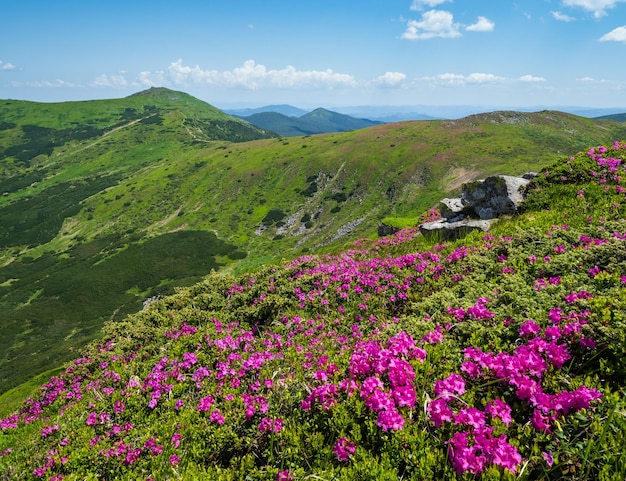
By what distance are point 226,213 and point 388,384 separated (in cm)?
13838

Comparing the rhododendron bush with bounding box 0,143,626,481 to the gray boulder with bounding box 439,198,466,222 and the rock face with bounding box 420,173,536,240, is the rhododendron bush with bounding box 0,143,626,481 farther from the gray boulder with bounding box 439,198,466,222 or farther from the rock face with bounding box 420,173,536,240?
the gray boulder with bounding box 439,198,466,222

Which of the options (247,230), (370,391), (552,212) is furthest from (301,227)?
(370,391)

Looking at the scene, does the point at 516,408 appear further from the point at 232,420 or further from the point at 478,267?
the point at 478,267

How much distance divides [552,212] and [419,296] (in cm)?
786

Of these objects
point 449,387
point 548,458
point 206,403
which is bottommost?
point 206,403

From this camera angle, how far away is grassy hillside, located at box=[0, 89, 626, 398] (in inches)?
3752

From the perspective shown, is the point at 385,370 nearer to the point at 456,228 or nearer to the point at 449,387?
the point at 449,387

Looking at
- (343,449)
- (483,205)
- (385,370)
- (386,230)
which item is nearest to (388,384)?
(385,370)

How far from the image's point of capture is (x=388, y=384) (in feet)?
18.0

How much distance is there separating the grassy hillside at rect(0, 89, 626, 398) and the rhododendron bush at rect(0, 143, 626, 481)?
6317 cm

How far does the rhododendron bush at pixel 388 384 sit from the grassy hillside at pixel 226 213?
6317 centimetres

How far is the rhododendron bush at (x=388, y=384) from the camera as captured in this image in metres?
4.37

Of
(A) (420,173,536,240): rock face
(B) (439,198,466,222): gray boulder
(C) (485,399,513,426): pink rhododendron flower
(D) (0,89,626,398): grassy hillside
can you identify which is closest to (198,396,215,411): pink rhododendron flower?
(C) (485,399,513,426): pink rhododendron flower

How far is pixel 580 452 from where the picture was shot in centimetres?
389
